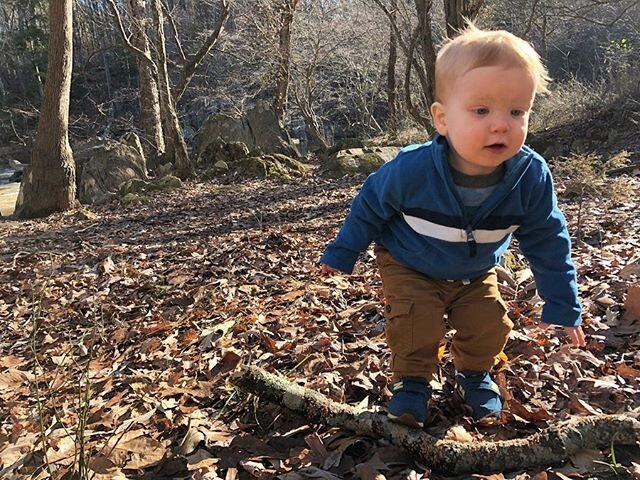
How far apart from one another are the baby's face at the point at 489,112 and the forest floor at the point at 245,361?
1022 millimetres

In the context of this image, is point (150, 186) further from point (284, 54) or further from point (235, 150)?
point (284, 54)

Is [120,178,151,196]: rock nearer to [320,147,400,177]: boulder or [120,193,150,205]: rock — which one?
[120,193,150,205]: rock

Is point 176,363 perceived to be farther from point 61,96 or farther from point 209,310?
point 61,96

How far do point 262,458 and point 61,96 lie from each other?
34.6ft

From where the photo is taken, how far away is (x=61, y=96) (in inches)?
428

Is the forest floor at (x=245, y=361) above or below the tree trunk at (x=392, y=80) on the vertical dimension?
below

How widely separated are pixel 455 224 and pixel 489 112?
417mm

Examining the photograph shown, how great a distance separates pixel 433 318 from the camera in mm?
2160

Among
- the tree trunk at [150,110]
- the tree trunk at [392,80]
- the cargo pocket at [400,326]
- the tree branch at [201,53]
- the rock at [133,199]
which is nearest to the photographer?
the cargo pocket at [400,326]

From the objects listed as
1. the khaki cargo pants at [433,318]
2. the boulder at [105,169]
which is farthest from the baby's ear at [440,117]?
the boulder at [105,169]

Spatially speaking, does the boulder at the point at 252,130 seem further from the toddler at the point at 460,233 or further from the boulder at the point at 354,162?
the toddler at the point at 460,233

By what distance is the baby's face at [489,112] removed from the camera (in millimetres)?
1848

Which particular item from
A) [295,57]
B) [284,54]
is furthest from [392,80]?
[284,54]

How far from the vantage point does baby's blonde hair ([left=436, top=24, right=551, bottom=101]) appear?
1.84 metres
